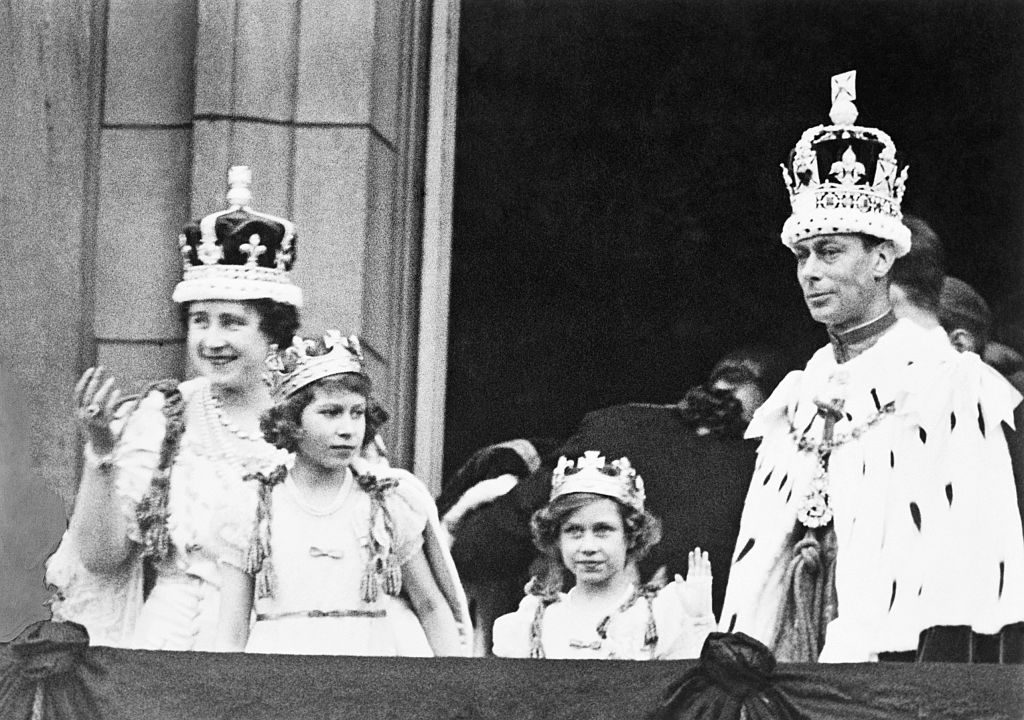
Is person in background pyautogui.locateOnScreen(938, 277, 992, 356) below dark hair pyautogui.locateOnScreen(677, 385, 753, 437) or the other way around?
the other way around

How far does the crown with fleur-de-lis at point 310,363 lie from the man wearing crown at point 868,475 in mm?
1247

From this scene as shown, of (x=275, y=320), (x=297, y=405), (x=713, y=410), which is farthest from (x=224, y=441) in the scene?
(x=713, y=410)

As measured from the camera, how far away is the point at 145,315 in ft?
39.5

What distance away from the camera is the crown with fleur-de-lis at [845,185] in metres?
10.8

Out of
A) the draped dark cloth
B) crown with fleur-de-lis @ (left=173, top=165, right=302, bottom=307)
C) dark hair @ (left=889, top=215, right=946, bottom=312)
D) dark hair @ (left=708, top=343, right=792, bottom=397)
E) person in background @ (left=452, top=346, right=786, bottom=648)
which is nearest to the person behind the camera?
the draped dark cloth

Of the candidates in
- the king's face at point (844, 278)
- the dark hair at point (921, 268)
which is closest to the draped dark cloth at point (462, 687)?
the king's face at point (844, 278)

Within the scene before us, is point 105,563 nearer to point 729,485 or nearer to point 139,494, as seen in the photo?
point 139,494

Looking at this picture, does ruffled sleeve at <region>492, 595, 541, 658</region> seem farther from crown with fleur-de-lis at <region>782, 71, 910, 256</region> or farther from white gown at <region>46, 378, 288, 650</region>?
crown with fleur-de-lis at <region>782, 71, 910, 256</region>

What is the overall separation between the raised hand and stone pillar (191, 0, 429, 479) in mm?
1083

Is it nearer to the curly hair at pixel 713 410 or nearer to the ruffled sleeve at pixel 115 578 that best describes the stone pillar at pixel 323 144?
the curly hair at pixel 713 410

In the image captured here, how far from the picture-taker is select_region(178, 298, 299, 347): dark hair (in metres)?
11.1

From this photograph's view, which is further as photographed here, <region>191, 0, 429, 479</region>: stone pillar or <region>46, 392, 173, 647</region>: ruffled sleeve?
<region>191, 0, 429, 479</region>: stone pillar

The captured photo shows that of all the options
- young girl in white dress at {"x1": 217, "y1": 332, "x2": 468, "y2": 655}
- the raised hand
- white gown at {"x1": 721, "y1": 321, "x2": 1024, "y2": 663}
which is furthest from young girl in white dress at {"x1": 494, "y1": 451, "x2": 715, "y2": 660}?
the raised hand

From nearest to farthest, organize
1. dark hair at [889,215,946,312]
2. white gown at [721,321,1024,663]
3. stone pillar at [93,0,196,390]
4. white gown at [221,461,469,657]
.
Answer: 1. white gown at [721,321,1024,663]
2. white gown at [221,461,469,657]
3. dark hair at [889,215,946,312]
4. stone pillar at [93,0,196,390]
